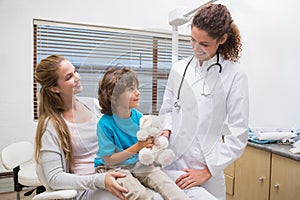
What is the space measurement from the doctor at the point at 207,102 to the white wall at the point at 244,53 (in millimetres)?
1315

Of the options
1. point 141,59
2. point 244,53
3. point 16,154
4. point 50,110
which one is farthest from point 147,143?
point 244,53

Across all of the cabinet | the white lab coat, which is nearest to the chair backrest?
the white lab coat

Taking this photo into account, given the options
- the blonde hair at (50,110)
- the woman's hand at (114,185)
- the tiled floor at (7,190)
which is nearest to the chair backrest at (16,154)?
the tiled floor at (7,190)

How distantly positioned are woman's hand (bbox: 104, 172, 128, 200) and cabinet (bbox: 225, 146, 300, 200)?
1162 millimetres

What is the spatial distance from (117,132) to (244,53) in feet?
7.10

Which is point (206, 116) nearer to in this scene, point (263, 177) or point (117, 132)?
point (117, 132)

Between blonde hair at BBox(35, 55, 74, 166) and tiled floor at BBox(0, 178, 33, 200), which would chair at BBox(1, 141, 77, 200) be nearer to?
tiled floor at BBox(0, 178, 33, 200)

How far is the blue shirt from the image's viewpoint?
0.81 metres

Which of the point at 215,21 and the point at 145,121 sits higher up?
the point at 215,21

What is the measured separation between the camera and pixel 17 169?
6.31 feet

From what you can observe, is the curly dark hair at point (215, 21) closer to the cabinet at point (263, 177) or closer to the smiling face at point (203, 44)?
the smiling face at point (203, 44)

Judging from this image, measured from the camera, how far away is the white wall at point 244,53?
2.12 m

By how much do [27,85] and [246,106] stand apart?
2.13 meters

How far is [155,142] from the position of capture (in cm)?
83
